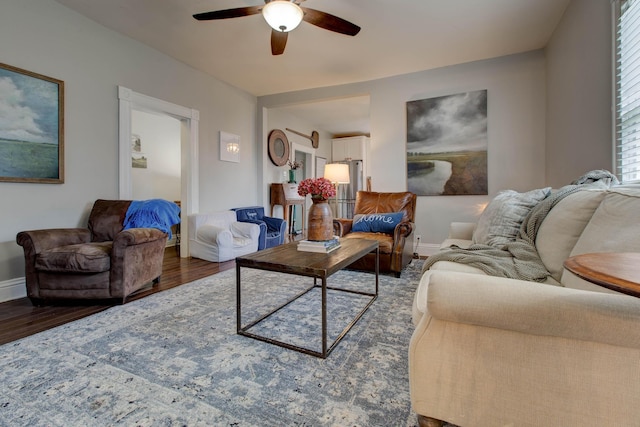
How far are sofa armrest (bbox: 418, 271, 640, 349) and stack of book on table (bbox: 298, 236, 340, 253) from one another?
1.17 m

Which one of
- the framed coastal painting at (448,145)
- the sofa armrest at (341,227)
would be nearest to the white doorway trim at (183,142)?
the sofa armrest at (341,227)

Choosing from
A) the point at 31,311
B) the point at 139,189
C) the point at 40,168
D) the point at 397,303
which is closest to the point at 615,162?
the point at 397,303

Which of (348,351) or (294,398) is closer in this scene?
(294,398)

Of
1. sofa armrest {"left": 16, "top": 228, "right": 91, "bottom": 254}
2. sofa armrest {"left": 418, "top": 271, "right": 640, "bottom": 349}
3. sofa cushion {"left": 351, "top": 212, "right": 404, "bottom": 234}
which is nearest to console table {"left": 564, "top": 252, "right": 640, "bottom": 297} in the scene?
sofa armrest {"left": 418, "top": 271, "right": 640, "bottom": 349}

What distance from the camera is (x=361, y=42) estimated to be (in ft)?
11.4

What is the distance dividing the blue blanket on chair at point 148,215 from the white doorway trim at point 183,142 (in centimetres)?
67

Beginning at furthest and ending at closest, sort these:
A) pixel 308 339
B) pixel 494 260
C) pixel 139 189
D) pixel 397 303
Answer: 1. pixel 139 189
2. pixel 397 303
3. pixel 308 339
4. pixel 494 260

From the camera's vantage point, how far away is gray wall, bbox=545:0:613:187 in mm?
2201

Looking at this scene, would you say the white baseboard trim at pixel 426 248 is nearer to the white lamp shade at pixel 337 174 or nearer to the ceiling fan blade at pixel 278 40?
the white lamp shade at pixel 337 174

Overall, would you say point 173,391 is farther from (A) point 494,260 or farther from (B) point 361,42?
(B) point 361,42

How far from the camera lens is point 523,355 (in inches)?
33.8

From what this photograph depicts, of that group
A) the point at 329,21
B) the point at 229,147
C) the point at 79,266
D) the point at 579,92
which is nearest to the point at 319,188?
the point at 329,21

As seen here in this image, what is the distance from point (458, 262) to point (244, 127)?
4464 mm

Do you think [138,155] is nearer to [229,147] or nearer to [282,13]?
[229,147]
